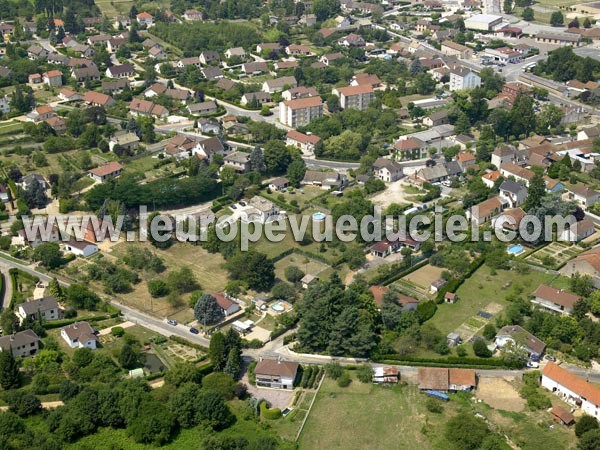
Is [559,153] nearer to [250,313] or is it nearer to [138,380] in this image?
[250,313]

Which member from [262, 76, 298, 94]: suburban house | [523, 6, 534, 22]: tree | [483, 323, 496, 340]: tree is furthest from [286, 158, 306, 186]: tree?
[523, 6, 534, 22]: tree

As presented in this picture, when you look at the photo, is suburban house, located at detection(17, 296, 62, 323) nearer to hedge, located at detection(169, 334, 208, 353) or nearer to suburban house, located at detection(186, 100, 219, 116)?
hedge, located at detection(169, 334, 208, 353)

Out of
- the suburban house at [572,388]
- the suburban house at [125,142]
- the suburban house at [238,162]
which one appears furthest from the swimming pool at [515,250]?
the suburban house at [125,142]

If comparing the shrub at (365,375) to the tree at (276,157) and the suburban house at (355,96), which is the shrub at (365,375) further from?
the suburban house at (355,96)

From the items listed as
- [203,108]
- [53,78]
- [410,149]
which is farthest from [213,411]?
[53,78]

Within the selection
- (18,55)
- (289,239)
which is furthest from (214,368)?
(18,55)

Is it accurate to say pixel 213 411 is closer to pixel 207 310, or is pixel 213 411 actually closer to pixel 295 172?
pixel 207 310
